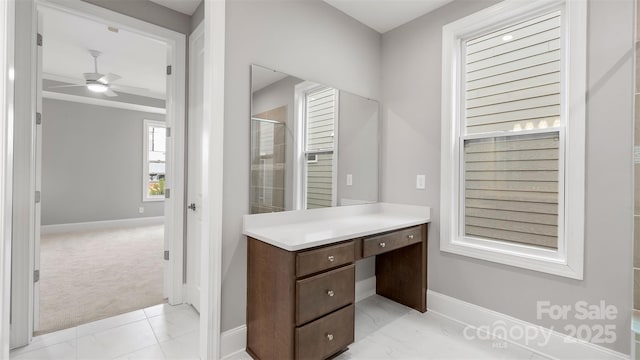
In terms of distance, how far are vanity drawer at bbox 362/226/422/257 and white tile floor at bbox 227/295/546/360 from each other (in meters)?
0.64

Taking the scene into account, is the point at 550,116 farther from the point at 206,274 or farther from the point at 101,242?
the point at 101,242

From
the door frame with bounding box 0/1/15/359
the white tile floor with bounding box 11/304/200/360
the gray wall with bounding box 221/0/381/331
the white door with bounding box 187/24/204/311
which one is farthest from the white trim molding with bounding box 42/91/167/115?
the gray wall with bounding box 221/0/381/331

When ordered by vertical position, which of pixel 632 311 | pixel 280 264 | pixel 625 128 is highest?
pixel 625 128

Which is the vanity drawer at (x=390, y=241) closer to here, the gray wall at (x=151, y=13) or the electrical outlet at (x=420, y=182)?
the electrical outlet at (x=420, y=182)

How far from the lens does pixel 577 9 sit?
1.79 metres

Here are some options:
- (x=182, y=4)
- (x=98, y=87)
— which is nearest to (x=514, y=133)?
(x=182, y=4)

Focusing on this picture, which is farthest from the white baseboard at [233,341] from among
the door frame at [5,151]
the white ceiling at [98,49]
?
the white ceiling at [98,49]

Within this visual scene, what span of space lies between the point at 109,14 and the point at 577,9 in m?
3.32

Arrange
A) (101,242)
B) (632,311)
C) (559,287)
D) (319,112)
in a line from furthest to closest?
(101,242) < (319,112) < (559,287) < (632,311)

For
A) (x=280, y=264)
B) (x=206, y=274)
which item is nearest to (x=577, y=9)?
(x=280, y=264)

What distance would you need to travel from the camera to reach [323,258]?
1708mm

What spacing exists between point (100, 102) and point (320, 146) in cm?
577

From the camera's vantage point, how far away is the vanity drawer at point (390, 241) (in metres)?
1.99

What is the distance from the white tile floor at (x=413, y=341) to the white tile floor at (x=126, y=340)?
1.69ft
